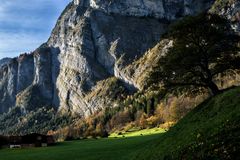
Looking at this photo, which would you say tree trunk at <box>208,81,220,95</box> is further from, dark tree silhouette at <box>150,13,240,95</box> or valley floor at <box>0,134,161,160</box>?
valley floor at <box>0,134,161,160</box>

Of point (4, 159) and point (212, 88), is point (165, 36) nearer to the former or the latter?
point (212, 88)

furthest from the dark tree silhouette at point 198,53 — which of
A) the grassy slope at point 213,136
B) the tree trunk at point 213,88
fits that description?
the grassy slope at point 213,136

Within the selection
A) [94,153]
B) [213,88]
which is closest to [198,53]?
[213,88]

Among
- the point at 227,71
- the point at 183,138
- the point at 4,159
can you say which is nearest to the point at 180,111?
the point at 4,159

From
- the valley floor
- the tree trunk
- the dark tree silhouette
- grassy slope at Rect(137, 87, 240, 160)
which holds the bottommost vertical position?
the valley floor

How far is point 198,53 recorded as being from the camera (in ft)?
188

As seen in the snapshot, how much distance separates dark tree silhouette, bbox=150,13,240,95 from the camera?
57.4 metres

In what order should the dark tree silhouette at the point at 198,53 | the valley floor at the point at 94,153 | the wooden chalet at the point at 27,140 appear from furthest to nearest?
the wooden chalet at the point at 27,140
the valley floor at the point at 94,153
the dark tree silhouette at the point at 198,53

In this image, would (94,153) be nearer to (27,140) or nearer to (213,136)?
(213,136)

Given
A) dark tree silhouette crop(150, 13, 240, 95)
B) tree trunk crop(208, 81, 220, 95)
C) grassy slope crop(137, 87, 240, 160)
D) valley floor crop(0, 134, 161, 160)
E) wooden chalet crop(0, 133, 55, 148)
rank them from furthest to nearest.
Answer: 1. wooden chalet crop(0, 133, 55, 148)
2. valley floor crop(0, 134, 161, 160)
3. tree trunk crop(208, 81, 220, 95)
4. dark tree silhouette crop(150, 13, 240, 95)
5. grassy slope crop(137, 87, 240, 160)

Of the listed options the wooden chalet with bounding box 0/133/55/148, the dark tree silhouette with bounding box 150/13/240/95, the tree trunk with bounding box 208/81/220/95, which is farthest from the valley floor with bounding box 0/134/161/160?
the wooden chalet with bounding box 0/133/55/148

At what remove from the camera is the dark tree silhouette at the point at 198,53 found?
57406mm

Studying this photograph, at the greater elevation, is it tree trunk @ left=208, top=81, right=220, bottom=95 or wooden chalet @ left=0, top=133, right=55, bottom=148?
tree trunk @ left=208, top=81, right=220, bottom=95

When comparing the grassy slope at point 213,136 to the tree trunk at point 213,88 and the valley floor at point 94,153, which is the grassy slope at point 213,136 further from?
the valley floor at point 94,153
